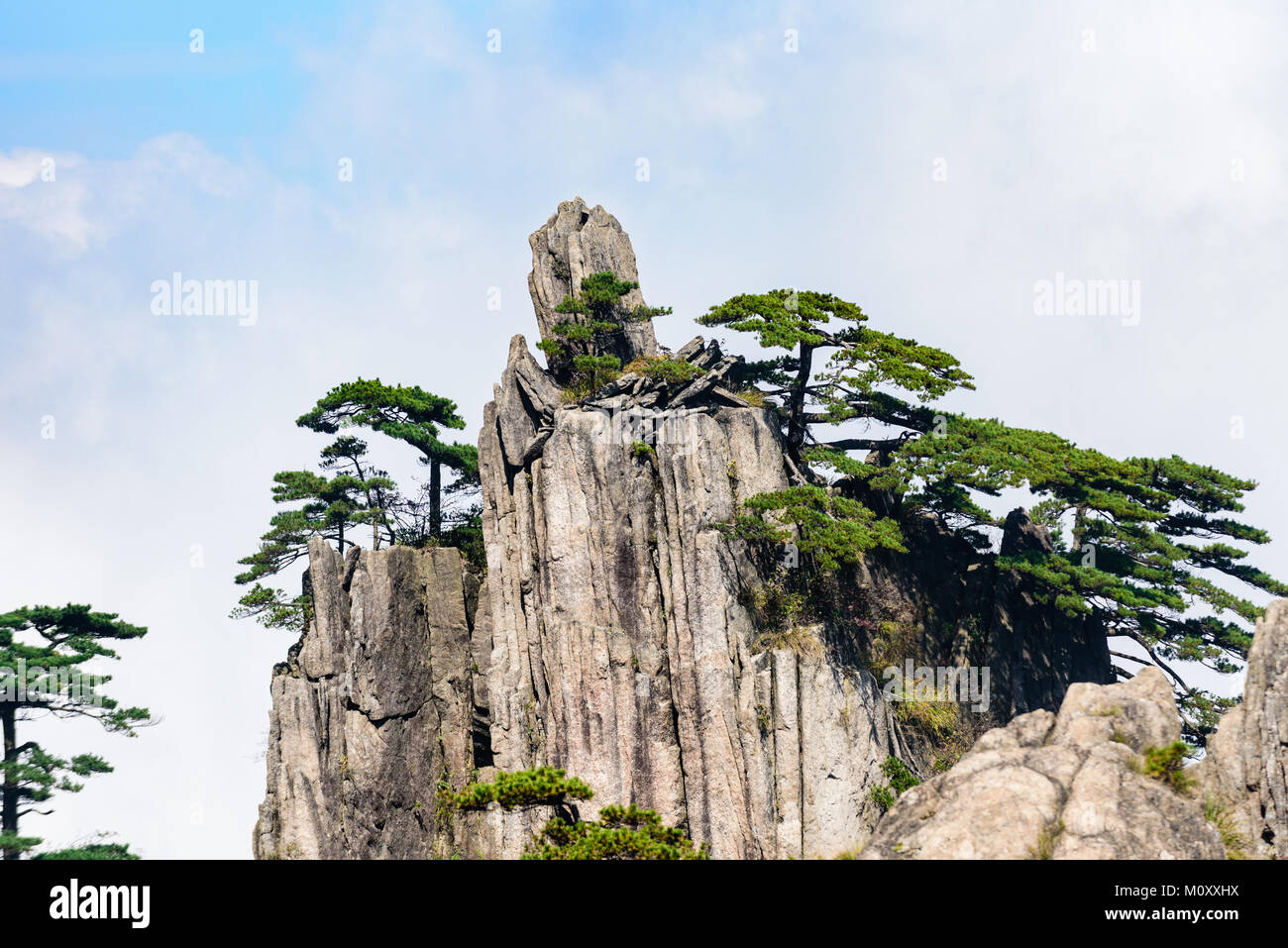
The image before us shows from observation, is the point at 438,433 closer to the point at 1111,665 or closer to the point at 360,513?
the point at 360,513

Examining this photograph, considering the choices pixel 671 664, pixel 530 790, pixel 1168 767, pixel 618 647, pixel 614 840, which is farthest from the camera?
pixel 618 647

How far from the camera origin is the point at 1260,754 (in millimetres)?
22172

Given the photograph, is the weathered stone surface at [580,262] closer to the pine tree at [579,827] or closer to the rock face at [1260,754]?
the pine tree at [579,827]

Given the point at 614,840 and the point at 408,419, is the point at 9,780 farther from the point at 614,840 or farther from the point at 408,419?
the point at 614,840

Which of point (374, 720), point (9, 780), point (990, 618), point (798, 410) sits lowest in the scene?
point (9, 780)

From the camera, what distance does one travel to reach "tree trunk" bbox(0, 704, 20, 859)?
43.6 m

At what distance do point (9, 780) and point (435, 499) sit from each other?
677 inches

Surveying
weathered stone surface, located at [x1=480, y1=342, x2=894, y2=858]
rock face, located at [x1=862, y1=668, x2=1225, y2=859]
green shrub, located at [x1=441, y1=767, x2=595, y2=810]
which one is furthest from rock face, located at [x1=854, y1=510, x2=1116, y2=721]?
rock face, located at [x1=862, y1=668, x2=1225, y2=859]

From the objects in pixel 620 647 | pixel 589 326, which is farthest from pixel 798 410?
pixel 620 647

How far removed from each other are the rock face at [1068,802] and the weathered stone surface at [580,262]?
24960mm

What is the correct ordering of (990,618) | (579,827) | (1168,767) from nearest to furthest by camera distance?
(1168,767)
(579,827)
(990,618)

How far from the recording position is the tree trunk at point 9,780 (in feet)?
143

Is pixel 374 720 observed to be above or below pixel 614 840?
above

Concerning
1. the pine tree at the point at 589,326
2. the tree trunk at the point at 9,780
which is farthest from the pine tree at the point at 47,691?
the pine tree at the point at 589,326
